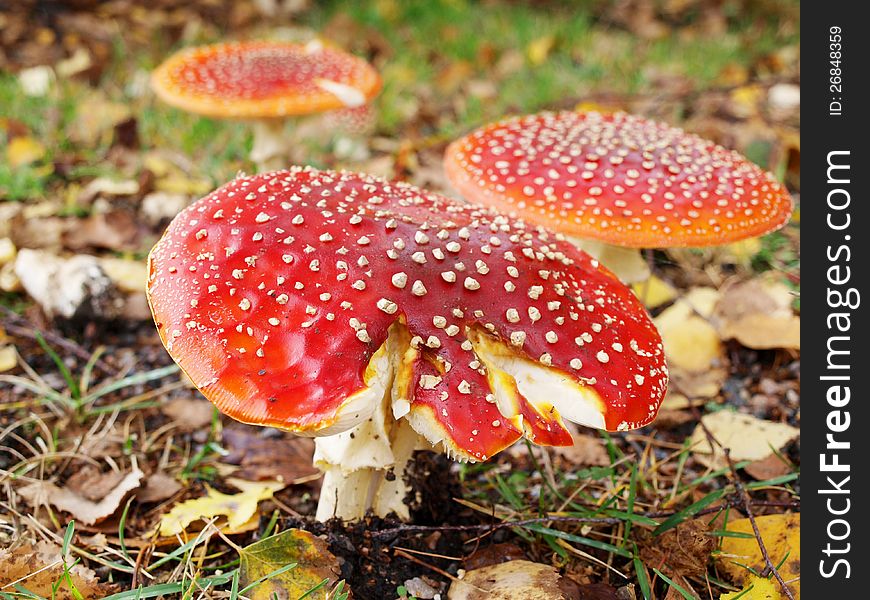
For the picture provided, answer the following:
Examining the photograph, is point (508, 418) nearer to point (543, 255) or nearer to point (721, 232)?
point (543, 255)

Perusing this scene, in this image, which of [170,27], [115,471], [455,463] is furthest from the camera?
[170,27]

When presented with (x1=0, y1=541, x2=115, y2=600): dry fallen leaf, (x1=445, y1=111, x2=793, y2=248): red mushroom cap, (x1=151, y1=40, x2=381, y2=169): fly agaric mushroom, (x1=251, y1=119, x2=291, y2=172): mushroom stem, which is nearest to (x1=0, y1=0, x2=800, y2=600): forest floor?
(x1=0, y1=541, x2=115, y2=600): dry fallen leaf

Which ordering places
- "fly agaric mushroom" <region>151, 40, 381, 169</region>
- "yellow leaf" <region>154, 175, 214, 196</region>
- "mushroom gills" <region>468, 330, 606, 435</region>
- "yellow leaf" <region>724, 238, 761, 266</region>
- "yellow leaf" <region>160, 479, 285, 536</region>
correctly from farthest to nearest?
"yellow leaf" <region>154, 175, 214, 196</region>
"yellow leaf" <region>724, 238, 761, 266</region>
"fly agaric mushroom" <region>151, 40, 381, 169</region>
"yellow leaf" <region>160, 479, 285, 536</region>
"mushroom gills" <region>468, 330, 606, 435</region>

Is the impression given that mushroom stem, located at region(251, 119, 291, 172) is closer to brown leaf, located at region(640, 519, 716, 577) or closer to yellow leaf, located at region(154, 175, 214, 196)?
yellow leaf, located at region(154, 175, 214, 196)

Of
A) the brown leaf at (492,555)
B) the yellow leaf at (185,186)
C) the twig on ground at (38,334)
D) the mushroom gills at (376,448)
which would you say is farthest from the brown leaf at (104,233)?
the brown leaf at (492,555)

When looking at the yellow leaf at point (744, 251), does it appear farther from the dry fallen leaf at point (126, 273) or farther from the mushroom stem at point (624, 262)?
the dry fallen leaf at point (126, 273)
